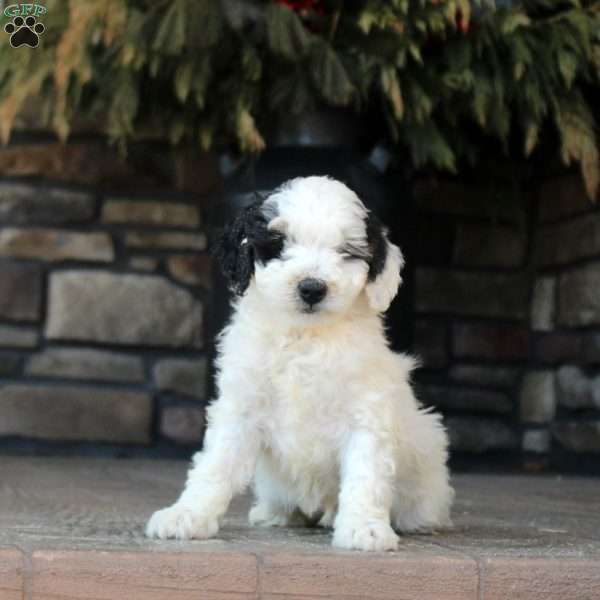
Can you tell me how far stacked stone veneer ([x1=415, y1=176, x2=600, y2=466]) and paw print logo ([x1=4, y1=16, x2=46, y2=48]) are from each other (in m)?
1.88

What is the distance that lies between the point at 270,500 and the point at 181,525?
404mm

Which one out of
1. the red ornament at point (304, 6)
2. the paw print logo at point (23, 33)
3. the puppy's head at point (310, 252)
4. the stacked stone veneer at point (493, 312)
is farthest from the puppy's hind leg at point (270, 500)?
the stacked stone veneer at point (493, 312)

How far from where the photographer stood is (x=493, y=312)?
5348 millimetres

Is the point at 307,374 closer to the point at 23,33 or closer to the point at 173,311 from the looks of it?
the point at 23,33

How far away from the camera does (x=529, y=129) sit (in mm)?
4359

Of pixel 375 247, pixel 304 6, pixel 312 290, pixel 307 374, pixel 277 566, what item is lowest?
pixel 277 566

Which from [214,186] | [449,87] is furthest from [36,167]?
[449,87]

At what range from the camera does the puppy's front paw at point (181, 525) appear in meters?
2.40

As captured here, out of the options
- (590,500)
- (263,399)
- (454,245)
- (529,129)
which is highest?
(529,129)

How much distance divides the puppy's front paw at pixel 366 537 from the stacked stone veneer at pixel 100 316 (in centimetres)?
278

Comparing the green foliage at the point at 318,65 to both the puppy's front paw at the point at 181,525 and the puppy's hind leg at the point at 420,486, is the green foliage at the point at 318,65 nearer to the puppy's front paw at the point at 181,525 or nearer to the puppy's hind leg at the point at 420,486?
the puppy's hind leg at the point at 420,486

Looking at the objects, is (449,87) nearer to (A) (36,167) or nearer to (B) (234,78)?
(B) (234,78)

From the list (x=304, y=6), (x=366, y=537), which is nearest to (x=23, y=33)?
(x=304, y=6)

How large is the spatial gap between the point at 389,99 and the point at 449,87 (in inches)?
8.9
